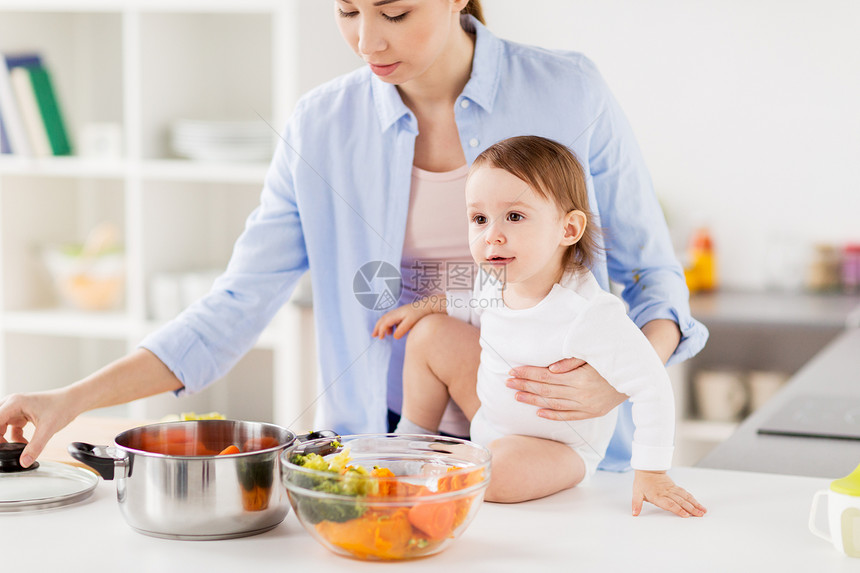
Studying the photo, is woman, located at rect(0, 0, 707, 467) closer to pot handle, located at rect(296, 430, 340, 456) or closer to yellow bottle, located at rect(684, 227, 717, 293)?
pot handle, located at rect(296, 430, 340, 456)

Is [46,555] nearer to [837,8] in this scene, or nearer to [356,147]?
[356,147]

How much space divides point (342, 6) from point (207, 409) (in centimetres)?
227

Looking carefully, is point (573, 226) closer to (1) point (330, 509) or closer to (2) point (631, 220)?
(2) point (631, 220)

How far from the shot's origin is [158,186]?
286 cm

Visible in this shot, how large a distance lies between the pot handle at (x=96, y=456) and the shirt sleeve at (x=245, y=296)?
11.0 inches

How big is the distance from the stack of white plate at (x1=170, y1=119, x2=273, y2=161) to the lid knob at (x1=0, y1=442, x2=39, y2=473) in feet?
5.67

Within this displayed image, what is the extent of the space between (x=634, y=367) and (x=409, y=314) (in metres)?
0.35

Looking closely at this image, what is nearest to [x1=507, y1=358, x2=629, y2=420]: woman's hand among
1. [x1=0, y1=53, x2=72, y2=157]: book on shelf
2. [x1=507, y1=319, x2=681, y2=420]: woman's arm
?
[x1=507, y1=319, x2=681, y2=420]: woman's arm

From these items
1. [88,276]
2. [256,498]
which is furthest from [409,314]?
[88,276]

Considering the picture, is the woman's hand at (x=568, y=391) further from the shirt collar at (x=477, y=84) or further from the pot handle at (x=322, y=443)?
the shirt collar at (x=477, y=84)

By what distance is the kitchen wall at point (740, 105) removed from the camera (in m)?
2.99

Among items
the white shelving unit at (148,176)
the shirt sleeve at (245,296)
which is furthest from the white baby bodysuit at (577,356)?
the white shelving unit at (148,176)

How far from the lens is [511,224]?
1.00m

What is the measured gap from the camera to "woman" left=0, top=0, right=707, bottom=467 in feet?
3.78
